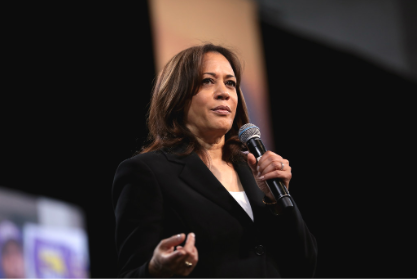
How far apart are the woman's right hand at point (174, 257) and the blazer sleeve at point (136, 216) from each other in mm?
99

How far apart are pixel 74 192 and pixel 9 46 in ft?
3.94

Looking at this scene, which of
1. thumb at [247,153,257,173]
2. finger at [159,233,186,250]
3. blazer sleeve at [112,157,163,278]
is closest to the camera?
finger at [159,233,186,250]

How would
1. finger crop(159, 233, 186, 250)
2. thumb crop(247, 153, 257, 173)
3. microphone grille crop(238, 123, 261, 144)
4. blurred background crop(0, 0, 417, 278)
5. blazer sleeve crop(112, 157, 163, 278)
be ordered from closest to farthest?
finger crop(159, 233, 186, 250)
blazer sleeve crop(112, 157, 163, 278)
thumb crop(247, 153, 257, 173)
microphone grille crop(238, 123, 261, 144)
blurred background crop(0, 0, 417, 278)

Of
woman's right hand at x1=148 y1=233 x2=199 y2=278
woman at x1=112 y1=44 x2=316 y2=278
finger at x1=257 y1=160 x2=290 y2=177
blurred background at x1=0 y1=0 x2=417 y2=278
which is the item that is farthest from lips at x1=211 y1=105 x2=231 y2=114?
woman's right hand at x1=148 y1=233 x2=199 y2=278

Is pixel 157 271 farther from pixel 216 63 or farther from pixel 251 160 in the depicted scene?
pixel 216 63

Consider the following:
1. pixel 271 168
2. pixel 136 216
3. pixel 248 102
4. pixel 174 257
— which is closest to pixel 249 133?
pixel 271 168

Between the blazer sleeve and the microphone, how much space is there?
354 mm

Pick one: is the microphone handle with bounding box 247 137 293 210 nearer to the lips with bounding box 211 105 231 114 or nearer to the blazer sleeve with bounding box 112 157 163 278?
the lips with bounding box 211 105 231 114

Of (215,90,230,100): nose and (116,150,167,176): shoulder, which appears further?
(215,90,230,100): nose

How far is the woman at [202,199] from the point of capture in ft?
4.45

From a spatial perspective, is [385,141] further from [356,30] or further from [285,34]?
[285,34]

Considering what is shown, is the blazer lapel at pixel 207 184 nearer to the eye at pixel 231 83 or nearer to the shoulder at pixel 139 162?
the shoulder at pixel 139 162

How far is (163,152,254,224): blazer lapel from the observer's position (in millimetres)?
1437

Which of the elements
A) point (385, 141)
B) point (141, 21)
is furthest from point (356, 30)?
point (141, 21)
